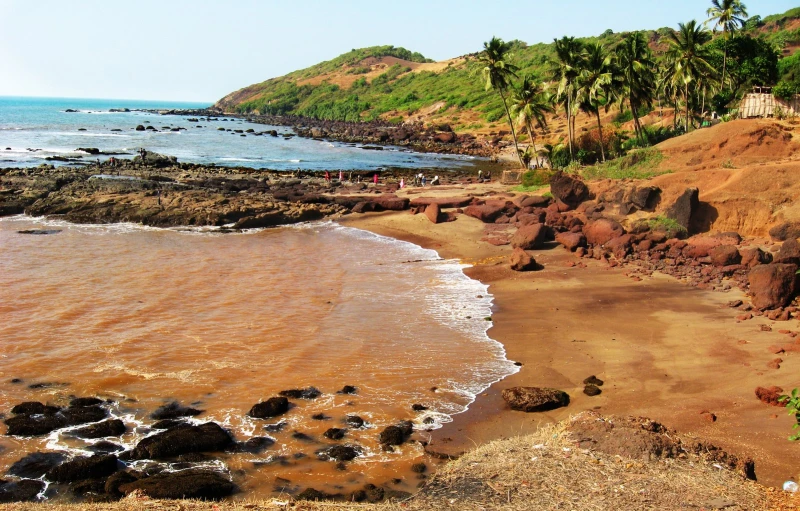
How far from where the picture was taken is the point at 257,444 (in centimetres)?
1146

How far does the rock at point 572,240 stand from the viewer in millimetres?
25328

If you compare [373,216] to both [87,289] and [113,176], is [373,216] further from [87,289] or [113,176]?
[113,176]

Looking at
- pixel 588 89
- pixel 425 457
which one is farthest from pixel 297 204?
pixel 425 457

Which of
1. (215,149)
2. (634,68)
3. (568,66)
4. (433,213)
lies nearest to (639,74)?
(634,68)

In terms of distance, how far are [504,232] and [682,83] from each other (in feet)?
74.7

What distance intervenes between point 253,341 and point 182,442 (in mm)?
5401

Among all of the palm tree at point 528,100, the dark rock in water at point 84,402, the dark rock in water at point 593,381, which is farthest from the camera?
the palm tree at point 528,100

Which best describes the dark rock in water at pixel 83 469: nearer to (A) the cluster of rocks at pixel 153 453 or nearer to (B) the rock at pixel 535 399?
(A) the cluster of rocks at pixel 153 453

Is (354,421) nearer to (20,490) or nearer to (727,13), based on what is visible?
(20,490)

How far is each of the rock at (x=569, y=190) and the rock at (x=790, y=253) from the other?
10958 mm

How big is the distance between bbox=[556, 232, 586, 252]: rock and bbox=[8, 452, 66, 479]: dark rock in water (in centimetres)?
1954

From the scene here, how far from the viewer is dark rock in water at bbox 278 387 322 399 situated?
13406 mm

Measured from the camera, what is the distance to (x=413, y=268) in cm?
2402

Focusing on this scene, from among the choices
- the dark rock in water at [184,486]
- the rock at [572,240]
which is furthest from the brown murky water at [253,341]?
the rock at [572,240]
